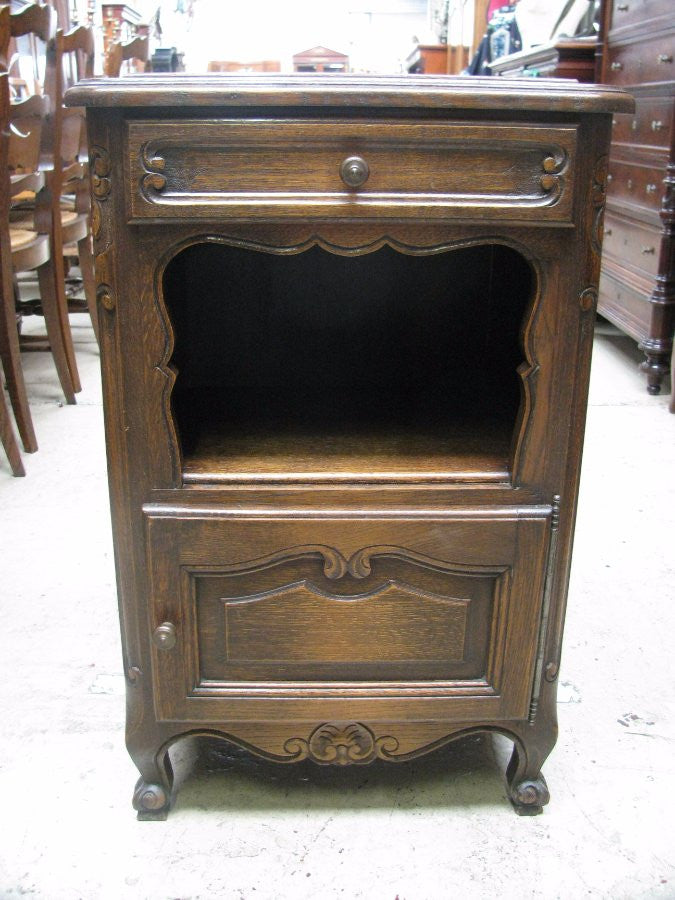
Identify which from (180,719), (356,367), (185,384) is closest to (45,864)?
(180,719)

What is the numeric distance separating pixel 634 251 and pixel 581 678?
2347 millimetres

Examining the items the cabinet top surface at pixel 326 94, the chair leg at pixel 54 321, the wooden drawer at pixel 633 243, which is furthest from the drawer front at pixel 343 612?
the wooden drawer at pixel 633 243

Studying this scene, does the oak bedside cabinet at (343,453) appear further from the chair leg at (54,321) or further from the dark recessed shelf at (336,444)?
the chair leg at (54,321)

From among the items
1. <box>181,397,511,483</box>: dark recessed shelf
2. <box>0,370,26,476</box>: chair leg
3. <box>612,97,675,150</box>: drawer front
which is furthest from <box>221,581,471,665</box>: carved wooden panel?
<box>612,97,675,150</box>: drawer front

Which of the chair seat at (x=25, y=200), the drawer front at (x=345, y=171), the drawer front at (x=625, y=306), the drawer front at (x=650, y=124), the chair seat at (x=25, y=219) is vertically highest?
the drawer front at (x=650, y=124)

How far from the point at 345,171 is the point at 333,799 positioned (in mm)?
853

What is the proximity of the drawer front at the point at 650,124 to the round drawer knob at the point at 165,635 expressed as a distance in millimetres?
2644

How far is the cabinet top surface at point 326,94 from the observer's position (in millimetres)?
904

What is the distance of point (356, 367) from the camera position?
1.52m

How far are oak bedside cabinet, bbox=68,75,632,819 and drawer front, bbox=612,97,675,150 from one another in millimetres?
2183

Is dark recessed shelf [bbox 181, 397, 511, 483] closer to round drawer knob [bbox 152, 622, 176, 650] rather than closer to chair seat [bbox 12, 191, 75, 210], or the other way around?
round drawer knob [bbox 152, 622, 176, 650]

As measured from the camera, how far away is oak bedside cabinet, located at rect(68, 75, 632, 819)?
937 mm

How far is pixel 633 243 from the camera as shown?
344 cm

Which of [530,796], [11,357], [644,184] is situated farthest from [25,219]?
[530,796]
